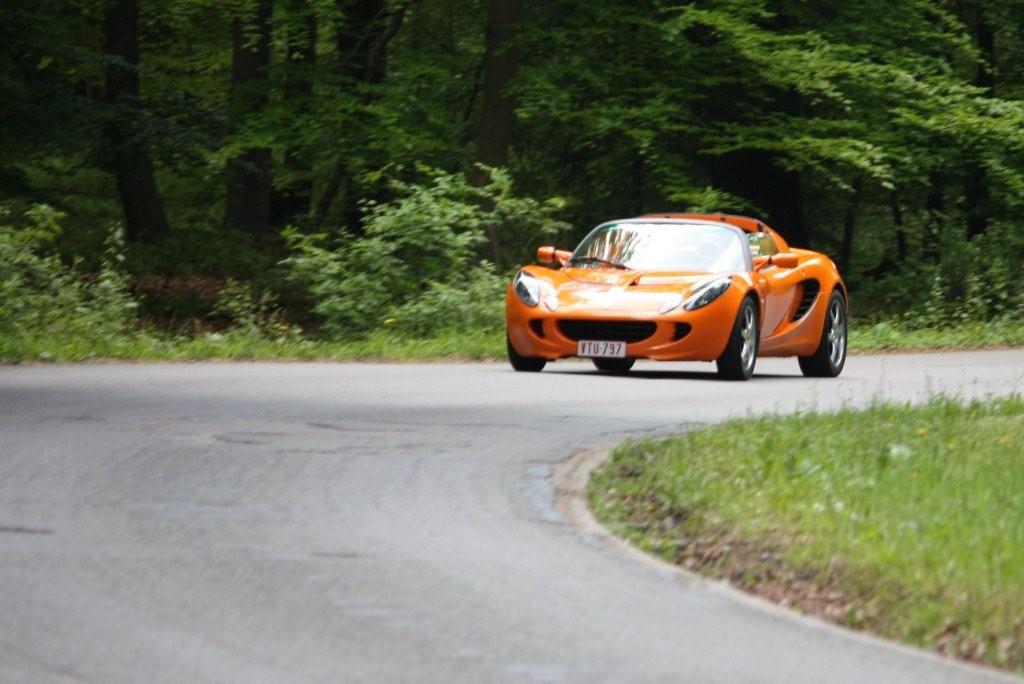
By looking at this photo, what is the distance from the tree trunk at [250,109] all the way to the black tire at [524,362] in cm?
1175

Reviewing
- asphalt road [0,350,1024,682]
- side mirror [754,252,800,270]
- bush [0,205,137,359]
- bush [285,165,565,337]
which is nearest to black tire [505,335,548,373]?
side mirror [754,252,800,270]

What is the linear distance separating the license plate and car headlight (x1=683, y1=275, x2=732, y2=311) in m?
0.67

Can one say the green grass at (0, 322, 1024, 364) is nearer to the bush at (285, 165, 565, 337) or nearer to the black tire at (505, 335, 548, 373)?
the bush at (285, 165, 565, 337)

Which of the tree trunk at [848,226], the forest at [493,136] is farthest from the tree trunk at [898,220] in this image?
the forest at [493,136]

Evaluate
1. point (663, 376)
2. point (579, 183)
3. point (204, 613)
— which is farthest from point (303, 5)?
point (204, 613)

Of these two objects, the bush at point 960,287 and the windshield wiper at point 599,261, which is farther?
the bush at point 960,287

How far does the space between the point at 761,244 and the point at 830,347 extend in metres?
1.25

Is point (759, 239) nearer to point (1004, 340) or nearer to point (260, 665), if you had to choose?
point (1004, 340)

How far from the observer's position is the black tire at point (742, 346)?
57.2 ft

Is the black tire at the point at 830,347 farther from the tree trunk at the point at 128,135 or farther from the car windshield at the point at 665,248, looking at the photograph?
the tree trunk at the point at 128,135

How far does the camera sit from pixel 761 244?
19141 mm

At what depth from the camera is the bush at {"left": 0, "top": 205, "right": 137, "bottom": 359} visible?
66.3 ft

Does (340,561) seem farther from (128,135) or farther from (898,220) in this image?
(898,220)

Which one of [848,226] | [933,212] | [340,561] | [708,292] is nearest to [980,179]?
[933,212]
